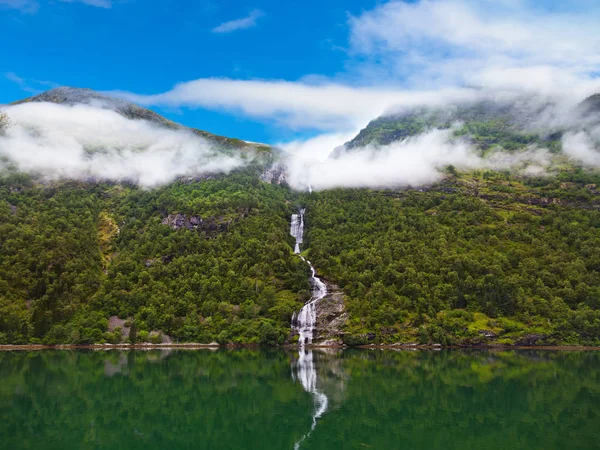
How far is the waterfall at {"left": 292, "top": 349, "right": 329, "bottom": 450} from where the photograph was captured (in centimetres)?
4041

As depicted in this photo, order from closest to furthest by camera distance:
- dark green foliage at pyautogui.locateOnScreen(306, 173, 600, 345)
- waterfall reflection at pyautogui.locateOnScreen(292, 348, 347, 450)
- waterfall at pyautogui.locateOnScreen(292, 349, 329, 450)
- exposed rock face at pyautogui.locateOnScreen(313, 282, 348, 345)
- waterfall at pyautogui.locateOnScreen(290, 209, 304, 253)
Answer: waterfall at pyautogui.locateOnScreen(292, 349, 329, 450) → waterfall reflection at pyautogui.locateOnScreen(292, 348, 347, 450) → dark green foliage at pyautogui.locateOnScreen(306, 173, 600, 345) → exposed rock face at pyautogui.locateOnScreen(313, 282, 348, 345) → waterfall at pyautogui.locateOnScreen(290, 209, 304, 253)

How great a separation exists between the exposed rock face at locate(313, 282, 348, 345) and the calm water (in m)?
30.5

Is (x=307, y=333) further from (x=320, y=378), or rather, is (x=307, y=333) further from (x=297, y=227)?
(x=297, y=227)

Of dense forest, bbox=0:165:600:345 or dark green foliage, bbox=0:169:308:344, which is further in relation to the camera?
dark green foliage, bbox=0:169:308:344

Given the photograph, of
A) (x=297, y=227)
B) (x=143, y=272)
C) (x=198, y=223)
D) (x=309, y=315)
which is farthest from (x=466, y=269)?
(x=198, y=223)

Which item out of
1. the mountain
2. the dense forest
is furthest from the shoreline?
the dense forest

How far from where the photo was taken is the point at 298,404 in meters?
46.4

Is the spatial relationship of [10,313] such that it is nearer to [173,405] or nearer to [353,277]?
[173,405]

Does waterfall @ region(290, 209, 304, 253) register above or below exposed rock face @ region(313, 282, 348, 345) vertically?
above

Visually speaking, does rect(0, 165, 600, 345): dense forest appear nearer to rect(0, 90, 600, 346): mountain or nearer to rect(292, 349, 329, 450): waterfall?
rect(0, 90, 600, 346): mountain

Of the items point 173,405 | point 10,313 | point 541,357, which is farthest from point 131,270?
point 541,357

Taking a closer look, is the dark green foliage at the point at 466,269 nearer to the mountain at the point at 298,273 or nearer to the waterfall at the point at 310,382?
the mountain at the point at 298,273

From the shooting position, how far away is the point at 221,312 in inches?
4491

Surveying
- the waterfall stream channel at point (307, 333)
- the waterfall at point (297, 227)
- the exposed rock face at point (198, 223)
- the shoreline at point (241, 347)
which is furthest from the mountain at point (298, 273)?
the waterfall at point (297, 227)
